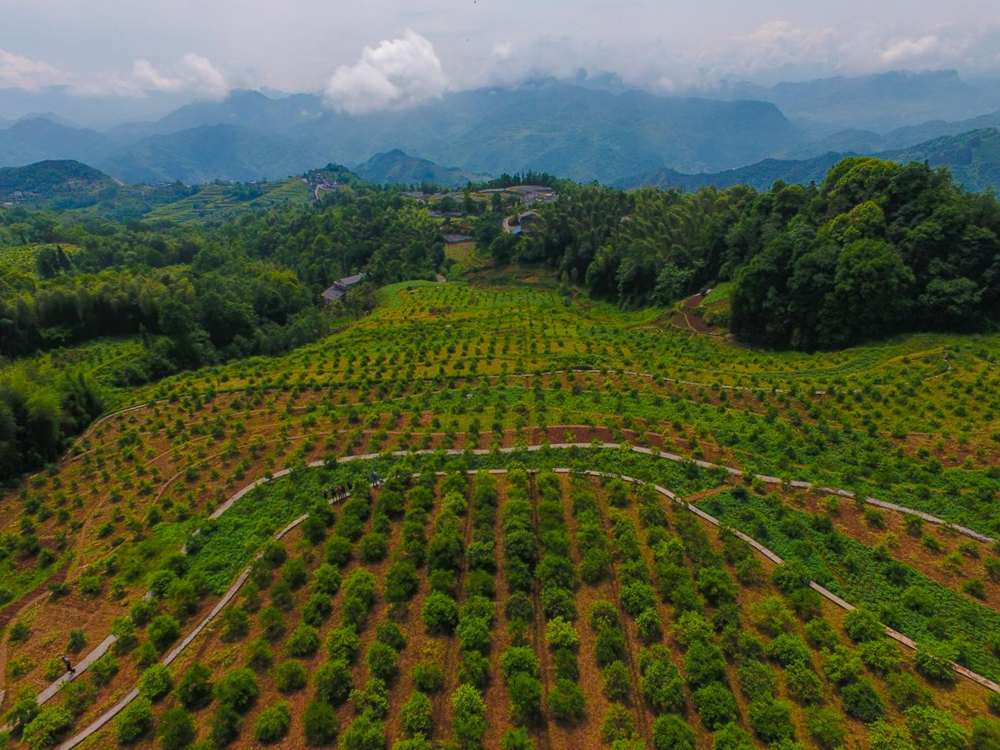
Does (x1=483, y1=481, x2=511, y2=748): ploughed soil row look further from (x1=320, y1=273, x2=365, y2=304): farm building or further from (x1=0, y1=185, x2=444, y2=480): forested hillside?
(x1=320, y1=273, x2=365, y2=304): farm building

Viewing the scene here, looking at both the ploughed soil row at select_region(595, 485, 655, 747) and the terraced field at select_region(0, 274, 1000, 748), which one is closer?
the ploughed soil row at select_region(595, 485, 655, 747)

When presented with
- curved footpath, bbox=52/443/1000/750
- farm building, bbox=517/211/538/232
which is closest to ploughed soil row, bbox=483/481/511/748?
curved footpath, bbox=52/443/1000/750

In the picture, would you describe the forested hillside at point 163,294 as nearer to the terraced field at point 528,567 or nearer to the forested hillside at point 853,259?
the terraced field at point 528,567

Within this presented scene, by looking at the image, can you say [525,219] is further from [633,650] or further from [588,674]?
[588,674]

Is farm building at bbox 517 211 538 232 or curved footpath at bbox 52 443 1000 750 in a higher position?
curved footpath at bbox 52 443 1000 750

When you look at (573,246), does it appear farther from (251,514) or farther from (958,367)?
(251,514)

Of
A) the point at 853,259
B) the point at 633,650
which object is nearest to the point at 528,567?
the point at 633,650
